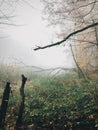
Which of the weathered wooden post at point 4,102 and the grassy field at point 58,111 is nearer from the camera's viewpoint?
the weathered wooden post at point 4,102

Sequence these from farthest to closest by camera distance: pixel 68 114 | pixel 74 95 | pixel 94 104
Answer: pixel 74 95
pixel 94 104
pixel 68 114

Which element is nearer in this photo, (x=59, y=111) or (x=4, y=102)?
(x=4, y=102)

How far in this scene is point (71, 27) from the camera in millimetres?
16016

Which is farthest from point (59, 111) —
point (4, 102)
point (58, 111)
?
point (4, 102)

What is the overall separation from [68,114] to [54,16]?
6572 mm

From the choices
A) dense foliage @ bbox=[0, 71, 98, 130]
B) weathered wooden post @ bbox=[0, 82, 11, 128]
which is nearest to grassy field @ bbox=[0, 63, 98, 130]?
dense foliage @ bbox=[0, 71, 98, 130]

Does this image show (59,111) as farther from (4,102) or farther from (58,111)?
(4,102)

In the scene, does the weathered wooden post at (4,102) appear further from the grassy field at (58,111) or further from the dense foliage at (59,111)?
the dense foliage at (59,111)

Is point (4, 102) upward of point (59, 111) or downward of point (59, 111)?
upward

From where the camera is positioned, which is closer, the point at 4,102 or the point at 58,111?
the point at 4,102

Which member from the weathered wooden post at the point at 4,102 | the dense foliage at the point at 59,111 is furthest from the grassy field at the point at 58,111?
the weathered wooden post at the point at 4,102

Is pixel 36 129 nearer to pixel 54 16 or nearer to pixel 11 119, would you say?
pixel 11 119

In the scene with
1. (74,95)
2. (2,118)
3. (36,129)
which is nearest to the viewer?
(2,118)

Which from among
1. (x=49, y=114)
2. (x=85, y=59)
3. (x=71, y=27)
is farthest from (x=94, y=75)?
(x=49, y=114)
